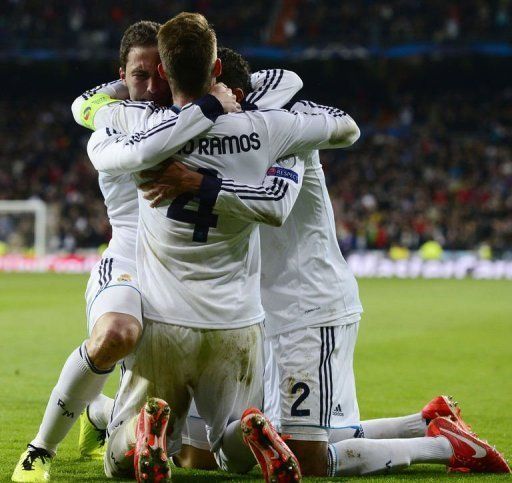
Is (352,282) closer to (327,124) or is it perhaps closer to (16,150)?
(327,124)

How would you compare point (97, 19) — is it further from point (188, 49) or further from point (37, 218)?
point (188, 49)

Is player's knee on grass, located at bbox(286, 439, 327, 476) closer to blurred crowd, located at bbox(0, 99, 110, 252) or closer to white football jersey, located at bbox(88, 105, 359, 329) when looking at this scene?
white football jersey, located at bbox(88, 105, 359, 329)

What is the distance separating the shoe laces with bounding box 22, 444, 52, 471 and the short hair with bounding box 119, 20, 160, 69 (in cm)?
177

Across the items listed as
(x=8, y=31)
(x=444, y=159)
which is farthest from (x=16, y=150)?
(x=444, y=159)

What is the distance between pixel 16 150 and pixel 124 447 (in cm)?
3063

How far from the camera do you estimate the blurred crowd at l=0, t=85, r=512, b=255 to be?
27531 mm

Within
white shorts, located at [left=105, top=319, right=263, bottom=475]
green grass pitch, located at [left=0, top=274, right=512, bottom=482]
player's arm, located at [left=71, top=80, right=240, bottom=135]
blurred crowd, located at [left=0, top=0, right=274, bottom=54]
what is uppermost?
blurred crowd, located at [left=0, top=0, right=274, bottom=54]

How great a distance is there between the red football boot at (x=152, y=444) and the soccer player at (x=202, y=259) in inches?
11.4

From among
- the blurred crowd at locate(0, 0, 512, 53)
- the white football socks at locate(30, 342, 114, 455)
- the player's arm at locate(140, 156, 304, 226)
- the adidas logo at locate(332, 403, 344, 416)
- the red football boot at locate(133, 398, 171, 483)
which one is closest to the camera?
the red football boot at locate(133, 398, 171, 483)

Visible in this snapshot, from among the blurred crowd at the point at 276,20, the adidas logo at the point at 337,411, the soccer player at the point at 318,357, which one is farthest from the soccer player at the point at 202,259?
the blurred crowd at the point at 276,20

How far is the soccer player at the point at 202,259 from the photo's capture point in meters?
3.97

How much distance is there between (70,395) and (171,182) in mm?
975

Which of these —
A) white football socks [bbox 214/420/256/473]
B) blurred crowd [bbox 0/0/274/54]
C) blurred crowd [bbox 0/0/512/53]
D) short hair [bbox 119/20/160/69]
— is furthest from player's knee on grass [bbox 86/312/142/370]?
blurred crowd [bbox 0/0/274/54]

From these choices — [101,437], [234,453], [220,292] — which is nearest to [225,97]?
[220,292]
